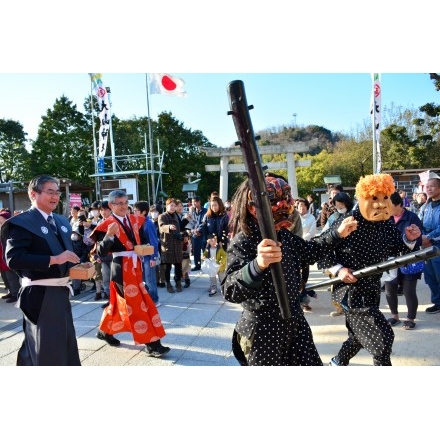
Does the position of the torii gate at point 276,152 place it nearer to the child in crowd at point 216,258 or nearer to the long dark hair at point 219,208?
the long dark hair at point 219,208

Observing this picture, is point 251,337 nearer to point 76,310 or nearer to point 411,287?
point 411,287

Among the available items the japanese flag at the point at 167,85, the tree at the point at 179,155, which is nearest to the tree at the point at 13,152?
the tree at the point at 179,155

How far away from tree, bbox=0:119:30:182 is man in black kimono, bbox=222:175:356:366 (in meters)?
24.6

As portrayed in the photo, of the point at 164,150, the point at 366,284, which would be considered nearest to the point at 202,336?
the point at 366,284

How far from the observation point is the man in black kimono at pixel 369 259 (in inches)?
110

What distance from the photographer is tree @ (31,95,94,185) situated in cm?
2455

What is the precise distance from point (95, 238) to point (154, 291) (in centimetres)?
180

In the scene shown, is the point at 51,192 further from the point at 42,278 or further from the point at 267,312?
the point at 267,312

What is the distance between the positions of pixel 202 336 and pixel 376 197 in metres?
2.62

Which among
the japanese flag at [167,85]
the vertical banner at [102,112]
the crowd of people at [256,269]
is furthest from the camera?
the vertical banner at [102,112]

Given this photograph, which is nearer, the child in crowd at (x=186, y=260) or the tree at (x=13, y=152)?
the child in crowd at (x=186, y=260)

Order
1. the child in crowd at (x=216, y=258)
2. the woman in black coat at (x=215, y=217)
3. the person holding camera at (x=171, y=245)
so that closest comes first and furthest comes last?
the child in crowd at (x=216, y=258) → the woman in black coat at (x=215, y=217) → the person holding camera at (x=171, y=245)

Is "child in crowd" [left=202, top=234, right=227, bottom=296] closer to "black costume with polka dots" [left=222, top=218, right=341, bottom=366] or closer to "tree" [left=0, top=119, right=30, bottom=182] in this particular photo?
"black costume with polka dots" [left=222, top=218, right=341, bottom=366]

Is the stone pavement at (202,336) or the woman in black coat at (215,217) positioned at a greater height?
the woman in black coat at (215,217)
